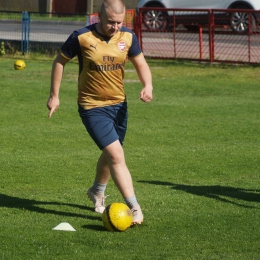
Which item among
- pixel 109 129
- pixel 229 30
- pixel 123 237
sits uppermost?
pixel 229 30

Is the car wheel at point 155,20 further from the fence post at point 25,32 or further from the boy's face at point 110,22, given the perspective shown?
the boy's face at point 110,22

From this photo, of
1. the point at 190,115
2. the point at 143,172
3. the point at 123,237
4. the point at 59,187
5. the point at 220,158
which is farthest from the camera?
the point at 190,115

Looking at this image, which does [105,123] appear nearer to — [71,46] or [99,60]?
[99,60]

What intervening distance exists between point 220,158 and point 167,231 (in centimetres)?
361

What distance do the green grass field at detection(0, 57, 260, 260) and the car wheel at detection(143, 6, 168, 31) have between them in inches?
263

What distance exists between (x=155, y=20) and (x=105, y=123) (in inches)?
666

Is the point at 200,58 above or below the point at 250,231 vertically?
above

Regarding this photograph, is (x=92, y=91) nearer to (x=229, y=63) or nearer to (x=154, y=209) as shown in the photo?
(x=154, y=209)

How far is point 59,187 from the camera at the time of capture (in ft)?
27.3

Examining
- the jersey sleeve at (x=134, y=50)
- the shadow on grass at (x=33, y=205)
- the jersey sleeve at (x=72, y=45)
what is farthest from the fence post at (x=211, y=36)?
the jersey sleeve at (x=72, y=45)

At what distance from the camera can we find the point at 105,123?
681 cm

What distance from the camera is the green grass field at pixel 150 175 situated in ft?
20.3

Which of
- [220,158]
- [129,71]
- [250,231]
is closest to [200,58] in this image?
[129,71]

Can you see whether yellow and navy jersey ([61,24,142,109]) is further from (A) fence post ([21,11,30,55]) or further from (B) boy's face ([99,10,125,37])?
(A) fence post ([21,11,30,55])
